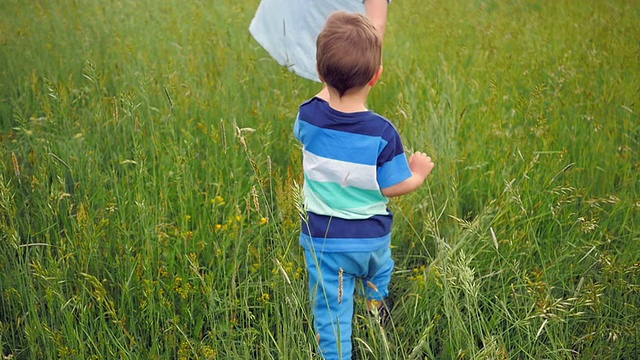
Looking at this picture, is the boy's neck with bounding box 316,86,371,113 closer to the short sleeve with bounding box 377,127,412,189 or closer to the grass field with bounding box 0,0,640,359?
the short sleeve with bounding box 377,127,412,189

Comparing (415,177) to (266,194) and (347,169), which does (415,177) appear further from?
(266,194)

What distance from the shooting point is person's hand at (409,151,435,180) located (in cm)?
191

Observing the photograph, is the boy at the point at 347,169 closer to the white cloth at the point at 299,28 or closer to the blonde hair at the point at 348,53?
the blonde hair at the point at 348,53

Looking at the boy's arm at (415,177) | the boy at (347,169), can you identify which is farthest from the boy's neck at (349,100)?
the boy's arm at (415,177)

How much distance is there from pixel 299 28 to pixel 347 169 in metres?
1.27

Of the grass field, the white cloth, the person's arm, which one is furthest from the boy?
the white cloth

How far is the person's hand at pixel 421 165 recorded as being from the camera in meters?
1.91

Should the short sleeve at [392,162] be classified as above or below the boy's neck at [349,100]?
below

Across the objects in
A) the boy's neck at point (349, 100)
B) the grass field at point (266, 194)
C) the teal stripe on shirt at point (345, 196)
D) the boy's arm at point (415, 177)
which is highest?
the boy's neck at point (349, 100)

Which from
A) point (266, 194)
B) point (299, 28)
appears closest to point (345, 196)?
point (266, 194)

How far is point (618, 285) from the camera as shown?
2311 millimetres

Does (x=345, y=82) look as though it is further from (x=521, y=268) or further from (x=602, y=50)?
(x=602, y=50)

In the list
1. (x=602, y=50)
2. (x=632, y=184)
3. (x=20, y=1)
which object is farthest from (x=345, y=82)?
(x=20, y=1)

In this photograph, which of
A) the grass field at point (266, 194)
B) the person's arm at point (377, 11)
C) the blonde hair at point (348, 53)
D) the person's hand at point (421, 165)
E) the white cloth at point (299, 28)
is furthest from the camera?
the white cloth at point (299, 28)
